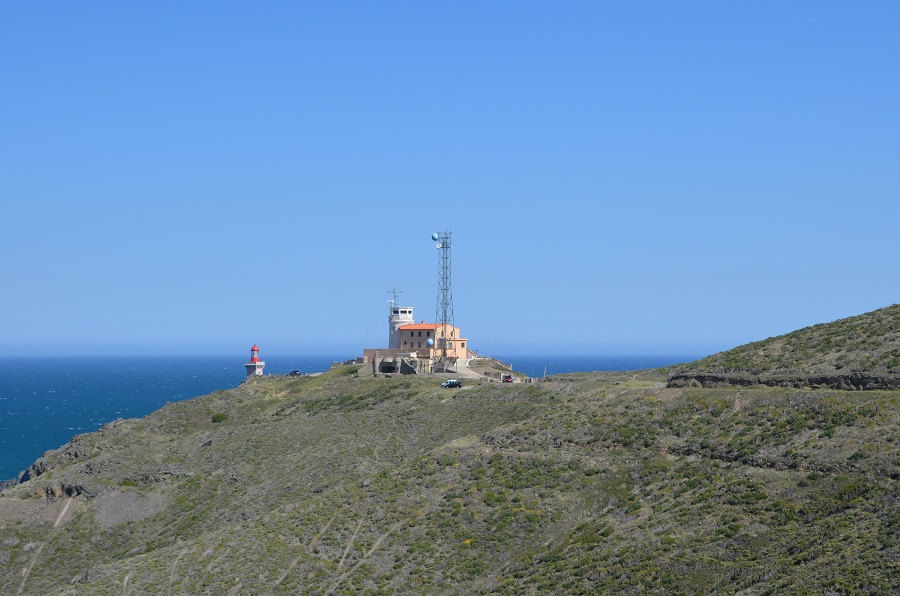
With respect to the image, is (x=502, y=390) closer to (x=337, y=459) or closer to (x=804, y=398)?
(x=337, y=459)

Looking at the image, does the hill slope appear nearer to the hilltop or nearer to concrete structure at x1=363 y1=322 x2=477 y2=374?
the hilltop

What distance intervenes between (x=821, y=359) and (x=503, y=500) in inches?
714

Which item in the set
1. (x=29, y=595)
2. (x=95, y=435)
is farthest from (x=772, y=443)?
(x=95, y=435)

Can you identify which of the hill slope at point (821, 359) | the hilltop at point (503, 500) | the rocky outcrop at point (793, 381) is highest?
the hill slope at point (821, 359)

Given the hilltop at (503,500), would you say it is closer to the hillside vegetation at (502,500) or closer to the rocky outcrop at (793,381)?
the hillside vegetation at (502,500)

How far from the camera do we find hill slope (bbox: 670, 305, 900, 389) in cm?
5234

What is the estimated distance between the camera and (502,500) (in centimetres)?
5225

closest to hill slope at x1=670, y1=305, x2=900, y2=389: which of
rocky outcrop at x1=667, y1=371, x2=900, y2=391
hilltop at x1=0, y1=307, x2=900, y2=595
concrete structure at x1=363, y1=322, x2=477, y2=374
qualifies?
rocky outcrop at x1=667, y1=371, x2=900, y2=391

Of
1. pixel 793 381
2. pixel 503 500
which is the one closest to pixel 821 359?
pixel 793 381

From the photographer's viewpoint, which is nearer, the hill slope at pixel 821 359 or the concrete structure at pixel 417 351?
Result: the hill slope at pixel 821 359

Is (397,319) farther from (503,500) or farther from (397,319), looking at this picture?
(503,500)

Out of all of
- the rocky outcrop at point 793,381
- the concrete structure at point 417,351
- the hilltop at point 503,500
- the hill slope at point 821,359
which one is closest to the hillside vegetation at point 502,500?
the hilltop at point 503,500

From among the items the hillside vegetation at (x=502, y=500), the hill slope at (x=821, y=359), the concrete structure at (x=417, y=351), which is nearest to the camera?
the hillside vegetation at (x=502, y=500)

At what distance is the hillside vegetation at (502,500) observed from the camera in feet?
132
